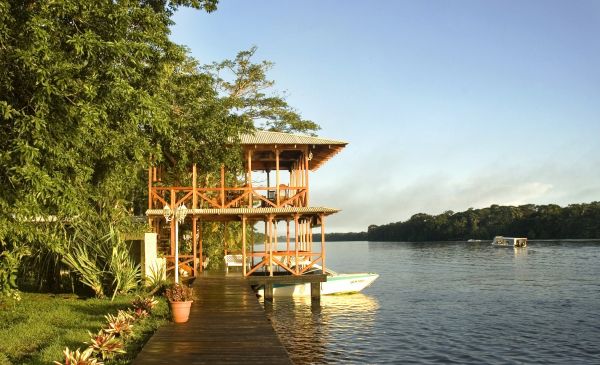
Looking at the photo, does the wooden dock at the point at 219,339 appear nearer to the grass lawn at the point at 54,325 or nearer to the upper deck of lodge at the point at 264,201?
the grass lawn at the point at 54,325

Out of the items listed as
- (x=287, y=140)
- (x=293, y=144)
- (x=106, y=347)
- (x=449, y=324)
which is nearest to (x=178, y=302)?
(x=106, y=347)

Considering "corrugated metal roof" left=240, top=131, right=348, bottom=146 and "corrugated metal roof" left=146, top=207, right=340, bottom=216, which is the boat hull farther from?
"corrugated metal roof" left=240, top=131, right=348, bottom=146

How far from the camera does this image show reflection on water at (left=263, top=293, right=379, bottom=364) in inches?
577

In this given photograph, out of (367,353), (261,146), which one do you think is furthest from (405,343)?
(261,146)

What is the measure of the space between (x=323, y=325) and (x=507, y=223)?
110718 mm

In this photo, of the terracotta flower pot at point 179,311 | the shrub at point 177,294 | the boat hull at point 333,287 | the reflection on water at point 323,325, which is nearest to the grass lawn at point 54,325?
the terracotta flower pot at point 179,311

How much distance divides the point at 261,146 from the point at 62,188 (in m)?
12.1

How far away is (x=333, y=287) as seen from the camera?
25734 mm

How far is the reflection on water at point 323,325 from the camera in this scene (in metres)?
14.7

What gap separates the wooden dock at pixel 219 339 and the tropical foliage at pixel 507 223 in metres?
109

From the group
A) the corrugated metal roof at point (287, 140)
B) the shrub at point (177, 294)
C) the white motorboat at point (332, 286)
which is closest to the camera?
the shrub at point (177, 294)

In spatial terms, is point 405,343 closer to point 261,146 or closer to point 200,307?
point 200,307

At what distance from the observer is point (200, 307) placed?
13414mm

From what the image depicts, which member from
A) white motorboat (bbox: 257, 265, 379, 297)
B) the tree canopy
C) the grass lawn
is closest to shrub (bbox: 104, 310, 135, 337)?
the grass lawn
